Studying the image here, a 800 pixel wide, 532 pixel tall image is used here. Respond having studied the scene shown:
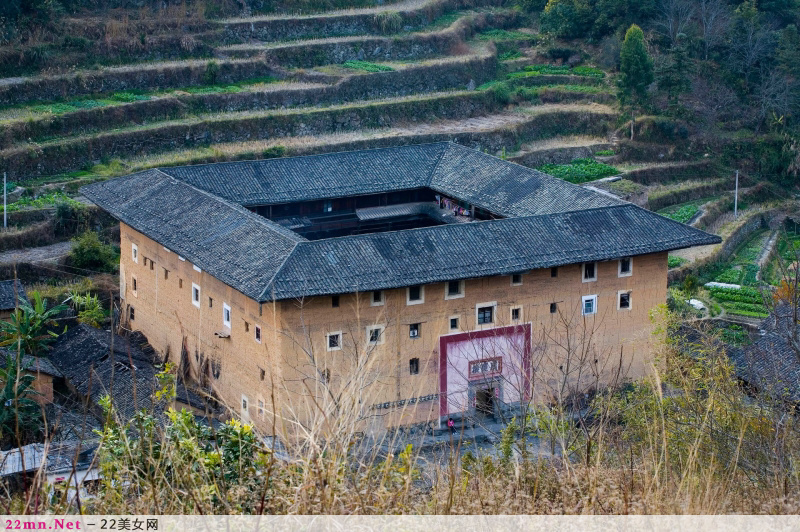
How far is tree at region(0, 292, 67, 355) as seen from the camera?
20.3 m

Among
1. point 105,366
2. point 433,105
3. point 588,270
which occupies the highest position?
point 433,105

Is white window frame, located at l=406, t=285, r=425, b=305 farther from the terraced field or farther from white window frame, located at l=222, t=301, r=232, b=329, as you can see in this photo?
the terraced field

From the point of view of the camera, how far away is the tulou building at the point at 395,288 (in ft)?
62.6

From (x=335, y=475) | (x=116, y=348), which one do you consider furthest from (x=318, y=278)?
(x=335, y=475)

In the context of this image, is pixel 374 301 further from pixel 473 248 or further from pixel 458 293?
pixel 473 248

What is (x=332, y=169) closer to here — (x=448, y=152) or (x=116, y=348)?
(x=448, y=152)

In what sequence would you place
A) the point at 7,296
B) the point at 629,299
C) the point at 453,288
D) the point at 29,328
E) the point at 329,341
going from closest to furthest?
the point at 329,341 → the point at 453,288 → the point at 29,328 → the point at 629,299 → the point at 7,296

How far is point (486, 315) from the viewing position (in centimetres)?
2047

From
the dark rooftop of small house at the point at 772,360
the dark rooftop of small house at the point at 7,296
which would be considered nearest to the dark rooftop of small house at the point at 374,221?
the dark rooftop of small house at the point at 772,360

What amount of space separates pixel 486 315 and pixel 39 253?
10034 millimetres

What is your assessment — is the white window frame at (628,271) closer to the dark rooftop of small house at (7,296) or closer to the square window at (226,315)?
the square window at (226,315)

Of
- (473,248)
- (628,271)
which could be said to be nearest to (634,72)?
(628,271)

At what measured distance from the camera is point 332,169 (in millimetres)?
24469

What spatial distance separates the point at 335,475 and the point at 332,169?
17.4m
